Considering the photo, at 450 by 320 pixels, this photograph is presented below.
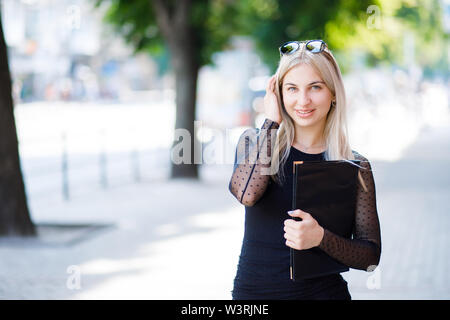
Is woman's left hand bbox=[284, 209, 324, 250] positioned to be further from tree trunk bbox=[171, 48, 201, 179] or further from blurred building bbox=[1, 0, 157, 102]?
blurred building bbox=[1, 0, 157, 102]

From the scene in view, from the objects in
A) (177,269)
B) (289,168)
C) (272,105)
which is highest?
(272,105)

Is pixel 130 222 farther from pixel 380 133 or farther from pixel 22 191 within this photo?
pixel 380 133

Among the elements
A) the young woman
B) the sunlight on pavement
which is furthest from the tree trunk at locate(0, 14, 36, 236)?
the young woman

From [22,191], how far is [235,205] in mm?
3764

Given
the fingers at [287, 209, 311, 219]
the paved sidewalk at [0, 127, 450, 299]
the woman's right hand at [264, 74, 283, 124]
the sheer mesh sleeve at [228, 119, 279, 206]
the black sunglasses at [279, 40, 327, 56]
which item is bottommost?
the paved sidewalk at [0, 127, 450, 299]

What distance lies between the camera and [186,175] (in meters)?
15.1

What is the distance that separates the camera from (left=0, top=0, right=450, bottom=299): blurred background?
7.18 metres

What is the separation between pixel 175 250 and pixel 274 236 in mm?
5845

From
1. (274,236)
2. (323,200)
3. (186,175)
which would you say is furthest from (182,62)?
(323,200)

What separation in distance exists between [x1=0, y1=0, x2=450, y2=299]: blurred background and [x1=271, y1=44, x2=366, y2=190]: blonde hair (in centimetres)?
386

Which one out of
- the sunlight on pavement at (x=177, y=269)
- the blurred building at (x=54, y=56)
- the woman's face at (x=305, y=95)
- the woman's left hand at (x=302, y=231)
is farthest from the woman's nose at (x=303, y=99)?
→ the blurred building at (x=54, y=56)

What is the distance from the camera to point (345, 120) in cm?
260

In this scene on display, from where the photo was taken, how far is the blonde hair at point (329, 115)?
2.53 meters

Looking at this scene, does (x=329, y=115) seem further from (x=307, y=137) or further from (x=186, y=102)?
(x=186, y=102)
